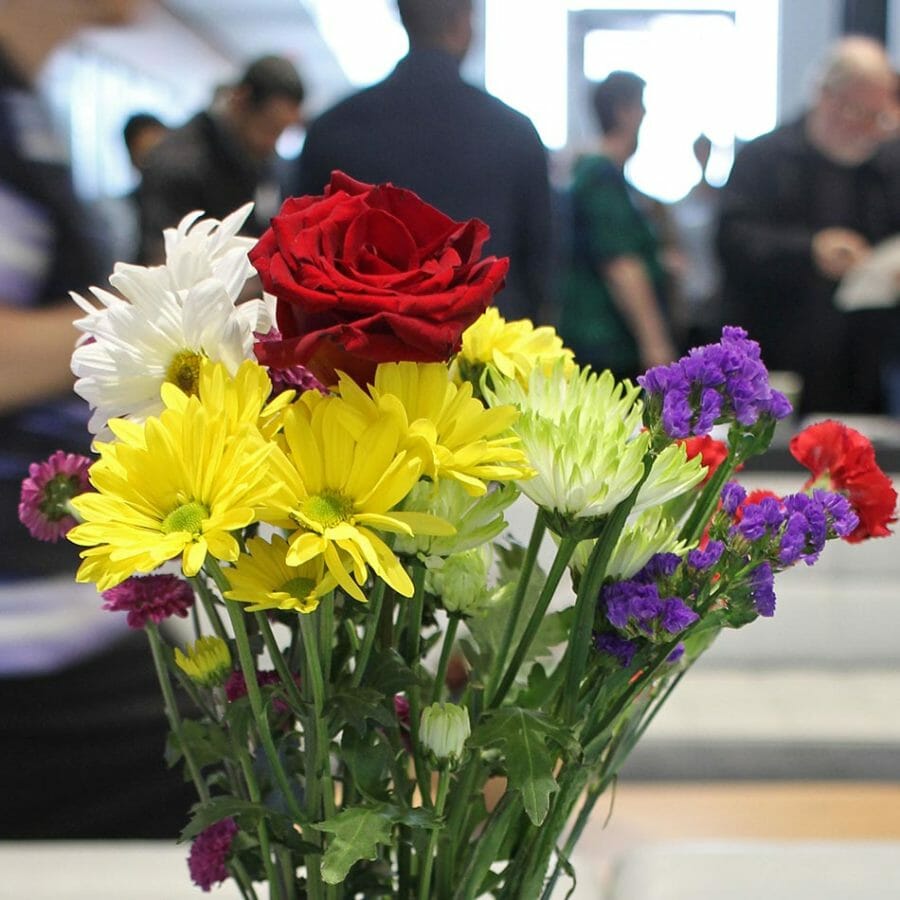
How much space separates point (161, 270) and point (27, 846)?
0.64m

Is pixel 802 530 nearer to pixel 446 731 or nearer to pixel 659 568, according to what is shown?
pixel 659 568

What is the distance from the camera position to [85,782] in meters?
1.41

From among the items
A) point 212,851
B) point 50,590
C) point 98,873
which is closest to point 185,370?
point 212,851

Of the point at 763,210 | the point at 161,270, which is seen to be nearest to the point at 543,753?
the point at 161,270

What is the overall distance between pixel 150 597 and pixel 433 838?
16cm

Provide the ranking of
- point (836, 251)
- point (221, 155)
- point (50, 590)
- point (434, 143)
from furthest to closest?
1. point (836, 251)
2. point (221, 155)
3. point (434, 143)
4. point (50, 590)

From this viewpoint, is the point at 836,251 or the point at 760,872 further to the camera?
Result: the point at 836,251

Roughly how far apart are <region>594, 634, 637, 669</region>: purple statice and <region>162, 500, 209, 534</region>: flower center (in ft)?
0.53

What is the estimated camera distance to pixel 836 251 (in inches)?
112

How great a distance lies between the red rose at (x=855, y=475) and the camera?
21.0 inches

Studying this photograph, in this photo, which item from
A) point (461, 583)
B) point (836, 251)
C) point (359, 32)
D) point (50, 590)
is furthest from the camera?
point (359, 32)

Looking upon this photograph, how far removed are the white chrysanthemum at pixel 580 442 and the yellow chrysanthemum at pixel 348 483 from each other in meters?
0.05

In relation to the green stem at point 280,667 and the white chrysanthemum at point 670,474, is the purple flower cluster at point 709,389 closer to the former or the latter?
the white chrysanthemum at point 670,474

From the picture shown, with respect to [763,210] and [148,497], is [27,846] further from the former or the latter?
[763,210]
